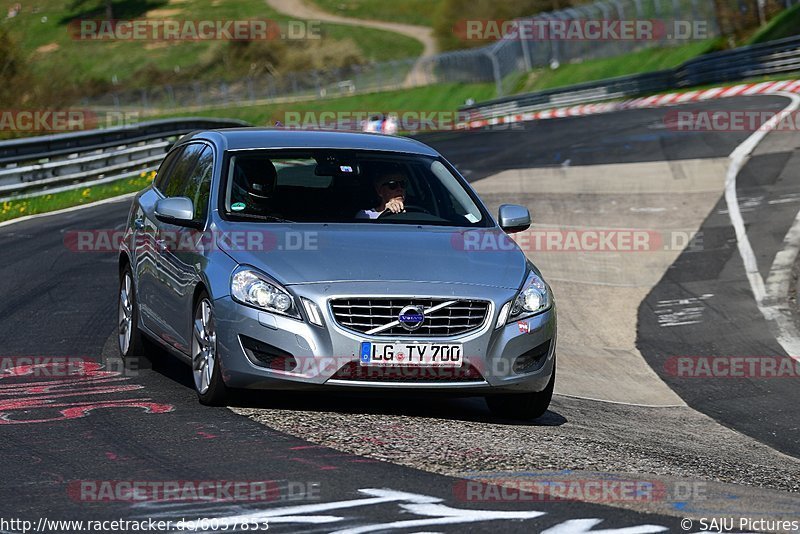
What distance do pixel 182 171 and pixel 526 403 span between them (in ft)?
9.98

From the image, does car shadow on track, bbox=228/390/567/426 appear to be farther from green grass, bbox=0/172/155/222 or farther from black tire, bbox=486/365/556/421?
green grass, bbox=0/172/155/222

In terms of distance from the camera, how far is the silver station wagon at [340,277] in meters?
7.57

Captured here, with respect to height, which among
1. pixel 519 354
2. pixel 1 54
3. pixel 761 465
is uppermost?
pixel 1 54

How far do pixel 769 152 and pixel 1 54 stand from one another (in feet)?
57.0

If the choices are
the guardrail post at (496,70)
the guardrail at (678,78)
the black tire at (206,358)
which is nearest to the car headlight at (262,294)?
the black tire at (206,358)

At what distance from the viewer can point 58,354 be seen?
33.3 feet

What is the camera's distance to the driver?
8.72 meters

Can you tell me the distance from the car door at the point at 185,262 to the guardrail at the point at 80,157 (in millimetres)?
13578

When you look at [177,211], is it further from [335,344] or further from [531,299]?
[531,299]

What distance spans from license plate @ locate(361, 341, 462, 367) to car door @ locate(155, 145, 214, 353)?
1.25 meters

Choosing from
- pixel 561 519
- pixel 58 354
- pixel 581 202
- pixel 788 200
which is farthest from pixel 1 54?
pixel 561 519

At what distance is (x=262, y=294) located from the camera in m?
7.61

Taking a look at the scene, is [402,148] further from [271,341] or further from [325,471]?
[325,471]

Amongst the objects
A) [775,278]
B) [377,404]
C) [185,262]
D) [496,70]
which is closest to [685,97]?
[496,70]
